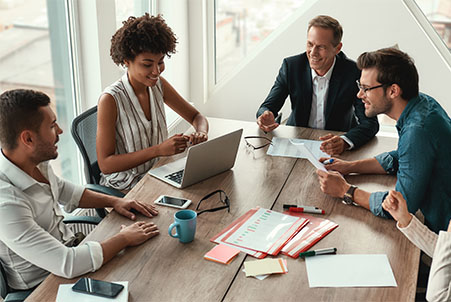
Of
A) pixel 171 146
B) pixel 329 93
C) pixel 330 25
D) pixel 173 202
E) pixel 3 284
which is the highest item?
pixel 330 25

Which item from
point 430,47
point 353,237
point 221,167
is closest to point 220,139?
point 221,167

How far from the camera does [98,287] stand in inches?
61.2

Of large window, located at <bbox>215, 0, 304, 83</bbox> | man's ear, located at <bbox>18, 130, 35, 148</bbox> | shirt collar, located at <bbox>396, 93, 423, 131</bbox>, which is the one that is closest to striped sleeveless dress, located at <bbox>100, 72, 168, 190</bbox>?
man's ear, located at <bbox>18, 130, 35, 148</bbox>

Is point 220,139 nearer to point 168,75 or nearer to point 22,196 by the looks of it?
point 22,196

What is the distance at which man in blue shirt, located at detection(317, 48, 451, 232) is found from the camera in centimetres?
196

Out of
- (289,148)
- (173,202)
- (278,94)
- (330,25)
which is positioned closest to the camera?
(173,202)

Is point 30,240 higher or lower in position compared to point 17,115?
lower

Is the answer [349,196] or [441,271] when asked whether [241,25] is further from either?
[441,271]

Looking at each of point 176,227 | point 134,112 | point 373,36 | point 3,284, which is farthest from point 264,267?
point 373,36

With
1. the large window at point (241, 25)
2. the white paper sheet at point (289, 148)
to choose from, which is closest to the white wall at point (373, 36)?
the large window at point (241, 25)

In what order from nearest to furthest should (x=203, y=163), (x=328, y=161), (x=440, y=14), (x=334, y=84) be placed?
(x=203, y=163), (x=328, y=161), (x=334, y=84), (x=440, y=14)

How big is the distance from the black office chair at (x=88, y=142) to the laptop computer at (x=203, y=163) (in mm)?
251

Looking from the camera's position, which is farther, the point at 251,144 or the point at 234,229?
the point at 251,144

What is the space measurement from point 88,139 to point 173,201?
2.23 ft
